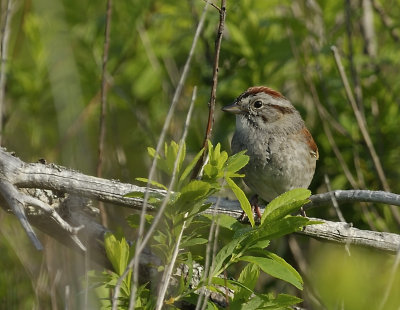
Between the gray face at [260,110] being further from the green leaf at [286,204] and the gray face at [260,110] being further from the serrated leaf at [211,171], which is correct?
the serrated leaf at [211,171]

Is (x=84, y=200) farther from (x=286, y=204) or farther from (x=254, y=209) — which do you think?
(x=286, y=204)

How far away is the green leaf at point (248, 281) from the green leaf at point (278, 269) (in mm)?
127

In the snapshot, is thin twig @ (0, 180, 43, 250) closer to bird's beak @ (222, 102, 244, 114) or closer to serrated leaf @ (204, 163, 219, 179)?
serrated leaf @ (204, 163, 219, 179)

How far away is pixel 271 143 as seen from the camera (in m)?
4.39

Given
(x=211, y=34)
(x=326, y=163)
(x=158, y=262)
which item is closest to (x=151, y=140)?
(x=211, y=34)

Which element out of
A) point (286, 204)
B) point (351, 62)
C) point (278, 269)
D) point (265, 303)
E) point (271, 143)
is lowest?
point (265, 303)

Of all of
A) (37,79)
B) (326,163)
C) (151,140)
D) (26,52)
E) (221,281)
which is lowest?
(221,281)

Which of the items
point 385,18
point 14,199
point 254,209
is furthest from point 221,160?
point 385,18

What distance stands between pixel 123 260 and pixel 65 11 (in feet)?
11.4

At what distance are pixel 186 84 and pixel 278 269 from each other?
3.30 meters

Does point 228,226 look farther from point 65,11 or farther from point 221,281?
point 65,11

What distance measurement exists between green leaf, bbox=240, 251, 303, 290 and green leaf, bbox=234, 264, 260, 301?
13 centimetres

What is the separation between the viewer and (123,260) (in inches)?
104

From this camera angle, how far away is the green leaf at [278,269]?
2490 mm
